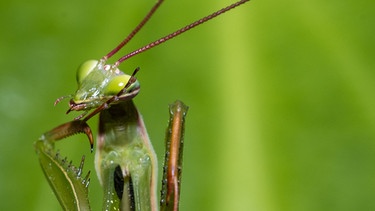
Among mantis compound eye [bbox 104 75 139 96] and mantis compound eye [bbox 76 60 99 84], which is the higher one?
mantis compound eye [bbox 76 60 99 84]

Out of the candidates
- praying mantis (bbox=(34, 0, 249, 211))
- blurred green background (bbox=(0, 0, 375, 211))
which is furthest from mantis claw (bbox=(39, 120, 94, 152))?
blurred green background (bbox=(0, 0, 375, 211))

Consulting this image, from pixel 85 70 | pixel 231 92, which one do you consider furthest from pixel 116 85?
pixel 231 92

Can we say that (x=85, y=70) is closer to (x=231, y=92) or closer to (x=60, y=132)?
(x=60, y=132)

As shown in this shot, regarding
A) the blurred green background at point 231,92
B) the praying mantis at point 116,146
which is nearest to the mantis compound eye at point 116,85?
the praying mantis at point 116,146

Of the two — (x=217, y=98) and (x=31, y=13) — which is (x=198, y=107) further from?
(x=31, y=13)

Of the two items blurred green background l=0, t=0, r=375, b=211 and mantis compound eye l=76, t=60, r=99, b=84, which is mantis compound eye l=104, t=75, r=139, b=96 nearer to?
mantis compound eye l=76, t=60, r=99, b=84

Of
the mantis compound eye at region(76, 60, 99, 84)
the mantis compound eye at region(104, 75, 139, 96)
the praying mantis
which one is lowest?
the praying mantis

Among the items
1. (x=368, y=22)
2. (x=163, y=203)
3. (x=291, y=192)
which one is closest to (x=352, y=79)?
(x=368, y=22)
